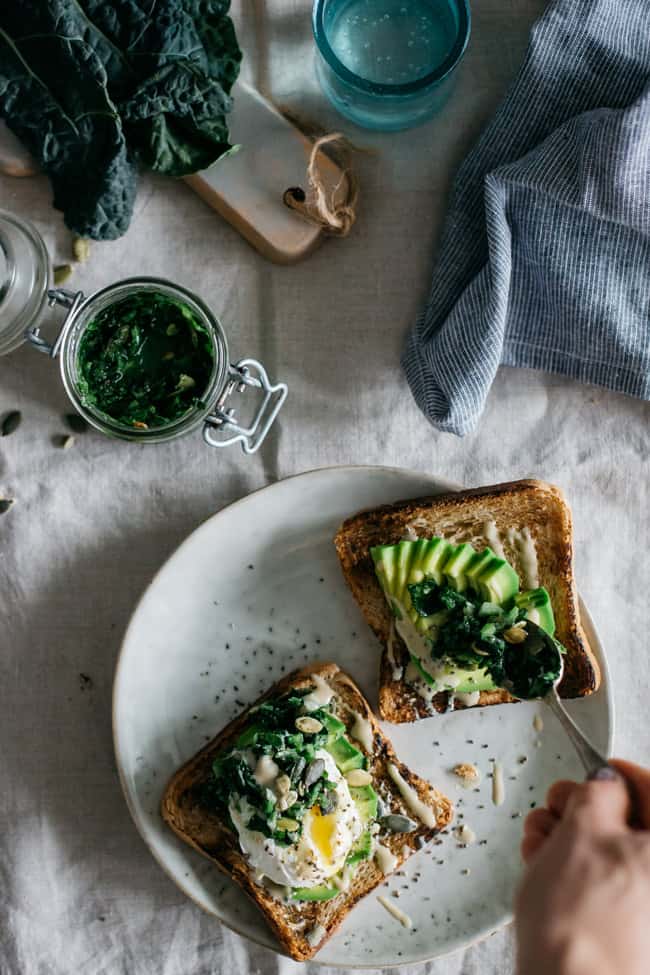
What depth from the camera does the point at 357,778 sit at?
211 centimetres

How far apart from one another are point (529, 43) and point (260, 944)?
2163 mm

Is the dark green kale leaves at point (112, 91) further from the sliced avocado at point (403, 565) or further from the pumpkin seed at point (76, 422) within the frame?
the sliced avocado at point (403, 565)

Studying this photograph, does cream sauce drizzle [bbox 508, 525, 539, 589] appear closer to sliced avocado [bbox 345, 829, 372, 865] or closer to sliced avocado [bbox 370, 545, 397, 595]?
sliced avocado [bbox 370, 545, 397, 595]

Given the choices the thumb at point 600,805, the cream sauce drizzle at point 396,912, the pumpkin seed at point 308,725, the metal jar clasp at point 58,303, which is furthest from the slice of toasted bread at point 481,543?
the metal jar clasp at point 58,303

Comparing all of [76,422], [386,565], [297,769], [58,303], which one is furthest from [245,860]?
[58,303]

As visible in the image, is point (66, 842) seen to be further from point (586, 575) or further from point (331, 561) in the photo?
point (586, 575)

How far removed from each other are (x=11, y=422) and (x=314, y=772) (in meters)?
1.11

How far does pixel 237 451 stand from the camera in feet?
7.71

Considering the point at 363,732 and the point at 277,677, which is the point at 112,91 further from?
the point at 363,732

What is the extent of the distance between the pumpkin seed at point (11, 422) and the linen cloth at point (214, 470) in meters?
0.02

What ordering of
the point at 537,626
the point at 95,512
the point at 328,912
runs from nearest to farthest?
the point at 537,626, the point at 328,912, the point at 95,512

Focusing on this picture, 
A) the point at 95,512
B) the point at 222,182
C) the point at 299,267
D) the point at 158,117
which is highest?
the point at 158,117

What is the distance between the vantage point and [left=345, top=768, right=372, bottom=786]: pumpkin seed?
2.11 metres

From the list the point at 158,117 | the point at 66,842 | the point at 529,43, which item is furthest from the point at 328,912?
the point at 529,43
